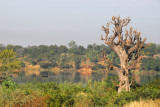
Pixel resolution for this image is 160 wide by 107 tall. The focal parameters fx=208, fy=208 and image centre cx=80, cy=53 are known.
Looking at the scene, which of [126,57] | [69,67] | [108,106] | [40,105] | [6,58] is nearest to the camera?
[108,106]

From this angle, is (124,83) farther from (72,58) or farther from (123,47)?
(72,58)

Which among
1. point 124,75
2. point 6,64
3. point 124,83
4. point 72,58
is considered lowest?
point 124,83

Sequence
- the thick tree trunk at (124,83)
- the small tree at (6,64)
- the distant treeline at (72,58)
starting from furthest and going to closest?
1. the distant treeline at (72,58)
2. the small tree at (6,64)
3. the thick tree trunk at (124,83)

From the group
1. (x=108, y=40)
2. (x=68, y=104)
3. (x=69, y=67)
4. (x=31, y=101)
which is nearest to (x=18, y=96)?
(x=31, y=101)

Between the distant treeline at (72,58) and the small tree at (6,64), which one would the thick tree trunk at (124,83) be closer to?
the small tree at (6,64)

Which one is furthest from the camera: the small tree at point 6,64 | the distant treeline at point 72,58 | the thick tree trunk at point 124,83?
the distant treeline at point 72,58

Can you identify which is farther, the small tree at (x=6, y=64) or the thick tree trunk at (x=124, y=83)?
the small tree at (x=6, y=64)

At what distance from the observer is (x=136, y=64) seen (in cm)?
1905

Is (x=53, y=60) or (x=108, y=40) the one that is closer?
(x=108, y=40)

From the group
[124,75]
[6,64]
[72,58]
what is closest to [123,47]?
[124,75]

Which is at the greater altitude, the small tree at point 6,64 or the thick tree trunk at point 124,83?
the small tree at point 6,64

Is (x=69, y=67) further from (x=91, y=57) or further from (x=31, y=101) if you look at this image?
(x=31, y=101)

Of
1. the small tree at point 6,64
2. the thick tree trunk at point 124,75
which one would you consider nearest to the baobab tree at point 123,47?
the thick tree trunk at point 124,75

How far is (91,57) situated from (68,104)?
8228 cm
